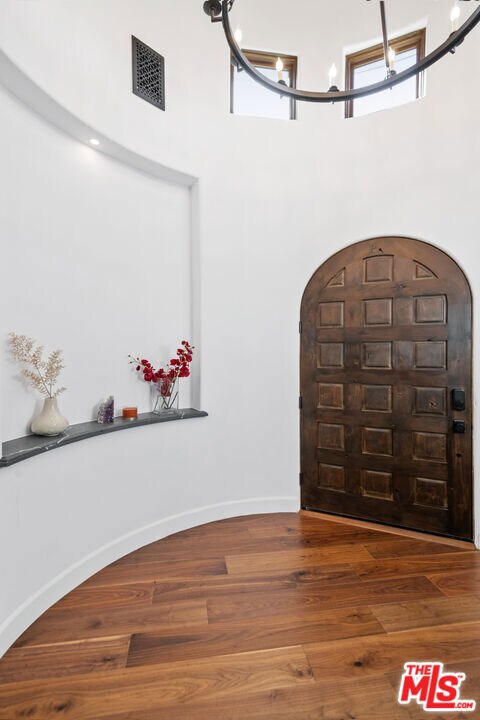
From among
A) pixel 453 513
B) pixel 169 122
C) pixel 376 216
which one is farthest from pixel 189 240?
pixel 453 513

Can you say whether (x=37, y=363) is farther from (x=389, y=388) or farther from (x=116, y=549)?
(x=389, y=388)

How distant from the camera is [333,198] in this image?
126 inches

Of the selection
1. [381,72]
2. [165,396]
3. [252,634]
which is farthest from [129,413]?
[381,72]

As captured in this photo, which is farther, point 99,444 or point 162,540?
point 162,540

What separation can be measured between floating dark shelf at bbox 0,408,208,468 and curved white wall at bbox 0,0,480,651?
0.27 feet

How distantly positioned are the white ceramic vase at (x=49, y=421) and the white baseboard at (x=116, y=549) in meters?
0.78

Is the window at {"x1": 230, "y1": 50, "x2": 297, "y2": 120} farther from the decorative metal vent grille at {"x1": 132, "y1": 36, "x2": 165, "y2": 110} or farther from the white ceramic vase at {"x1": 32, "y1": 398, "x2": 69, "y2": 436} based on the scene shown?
the white ceramic vase at {"x1": 32, "y1": 398, "x2": 69, "y2": 436}

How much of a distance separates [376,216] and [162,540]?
2.87 metres

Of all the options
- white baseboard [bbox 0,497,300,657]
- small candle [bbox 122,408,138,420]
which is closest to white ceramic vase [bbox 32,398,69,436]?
small candle [bbox 122,408,138,420]

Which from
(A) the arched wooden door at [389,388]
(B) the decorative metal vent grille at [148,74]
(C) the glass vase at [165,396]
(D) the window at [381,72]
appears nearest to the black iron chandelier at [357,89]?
(B) the decorative metal vent grille at [148,74]

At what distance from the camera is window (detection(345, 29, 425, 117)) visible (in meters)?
3.06

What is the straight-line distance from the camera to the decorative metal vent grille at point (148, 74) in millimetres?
2738

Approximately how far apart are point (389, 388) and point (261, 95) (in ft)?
8.59

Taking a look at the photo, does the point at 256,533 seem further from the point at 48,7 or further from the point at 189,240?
the point at 48,7
